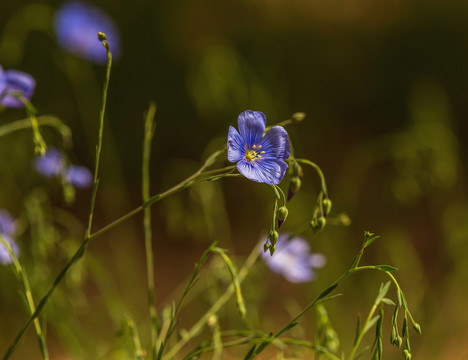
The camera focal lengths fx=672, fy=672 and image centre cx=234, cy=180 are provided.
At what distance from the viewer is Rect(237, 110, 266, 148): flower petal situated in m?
0.90

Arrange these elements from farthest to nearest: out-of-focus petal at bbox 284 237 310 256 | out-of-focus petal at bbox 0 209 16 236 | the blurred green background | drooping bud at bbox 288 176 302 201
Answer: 1. the blurred green background
2. out-of-focus petal at bbox 284 237 310 256
3. out-of-focus petal at bbox 0 209 16 236
4. drooping bud at bbox 288 176 302 201

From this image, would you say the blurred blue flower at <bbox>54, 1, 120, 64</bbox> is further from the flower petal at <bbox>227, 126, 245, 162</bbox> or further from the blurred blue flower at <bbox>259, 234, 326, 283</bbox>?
the flower petal at <bbox>227, 126, 245, 162</bbox>

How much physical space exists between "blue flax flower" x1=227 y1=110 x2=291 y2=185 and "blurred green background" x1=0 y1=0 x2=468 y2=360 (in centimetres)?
151

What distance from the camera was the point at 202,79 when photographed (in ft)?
7.16

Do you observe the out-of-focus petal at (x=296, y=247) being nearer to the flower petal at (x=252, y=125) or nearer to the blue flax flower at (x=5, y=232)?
the blue flax flower at (x=5, y=232)

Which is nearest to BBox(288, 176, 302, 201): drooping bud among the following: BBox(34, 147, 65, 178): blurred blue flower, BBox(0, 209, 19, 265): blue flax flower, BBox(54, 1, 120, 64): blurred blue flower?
BBox(0, 209, 19, 265): blue flax flower

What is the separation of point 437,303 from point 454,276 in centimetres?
49

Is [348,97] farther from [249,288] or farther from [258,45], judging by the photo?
[249,288]

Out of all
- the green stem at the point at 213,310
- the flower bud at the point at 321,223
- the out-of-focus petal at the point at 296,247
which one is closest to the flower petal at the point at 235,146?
the flower bud at the point at 321,223

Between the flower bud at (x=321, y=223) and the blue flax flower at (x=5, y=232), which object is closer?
the flower bud at (x=321, y=223)

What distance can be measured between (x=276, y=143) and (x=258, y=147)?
0.12ft

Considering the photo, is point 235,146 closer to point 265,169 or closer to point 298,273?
point 265,169

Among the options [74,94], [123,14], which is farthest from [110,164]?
[123,14]

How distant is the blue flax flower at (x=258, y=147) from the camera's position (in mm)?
857
